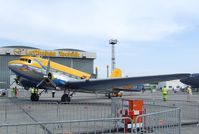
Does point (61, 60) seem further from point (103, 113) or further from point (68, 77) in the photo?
point (103, 113)

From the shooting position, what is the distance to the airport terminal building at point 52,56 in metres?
85.7

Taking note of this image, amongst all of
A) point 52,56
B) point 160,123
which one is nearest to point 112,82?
point 160,123

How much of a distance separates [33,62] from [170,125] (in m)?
19.1

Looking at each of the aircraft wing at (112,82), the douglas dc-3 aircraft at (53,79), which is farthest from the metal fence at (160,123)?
the douglas dc-3 aircraft at (53,79)

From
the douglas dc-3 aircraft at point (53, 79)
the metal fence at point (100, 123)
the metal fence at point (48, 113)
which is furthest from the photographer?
the douglas dc-3 aircraft at point (53, 79)

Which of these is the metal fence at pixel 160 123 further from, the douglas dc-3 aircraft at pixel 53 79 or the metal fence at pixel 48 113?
the douglas dc-3 aircraft at pixel 53 79

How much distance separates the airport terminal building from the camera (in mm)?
85688

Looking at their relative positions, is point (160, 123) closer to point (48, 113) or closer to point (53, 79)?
point (48, 113)

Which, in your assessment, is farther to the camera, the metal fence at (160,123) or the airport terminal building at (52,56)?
the airport terminal building at (52,56)

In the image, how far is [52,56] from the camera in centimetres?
8956

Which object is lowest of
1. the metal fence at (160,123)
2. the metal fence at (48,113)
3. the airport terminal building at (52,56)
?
the metal fence at (48,113)

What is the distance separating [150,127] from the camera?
→ 26.2ft

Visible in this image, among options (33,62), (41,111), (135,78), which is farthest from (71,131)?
(33,62)

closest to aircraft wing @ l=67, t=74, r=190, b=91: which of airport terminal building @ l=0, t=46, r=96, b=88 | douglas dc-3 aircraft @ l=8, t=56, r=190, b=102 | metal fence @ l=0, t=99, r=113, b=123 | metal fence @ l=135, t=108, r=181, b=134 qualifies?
douglas dc-3 aircraft @ l=8, t=56, r=190, b=102
